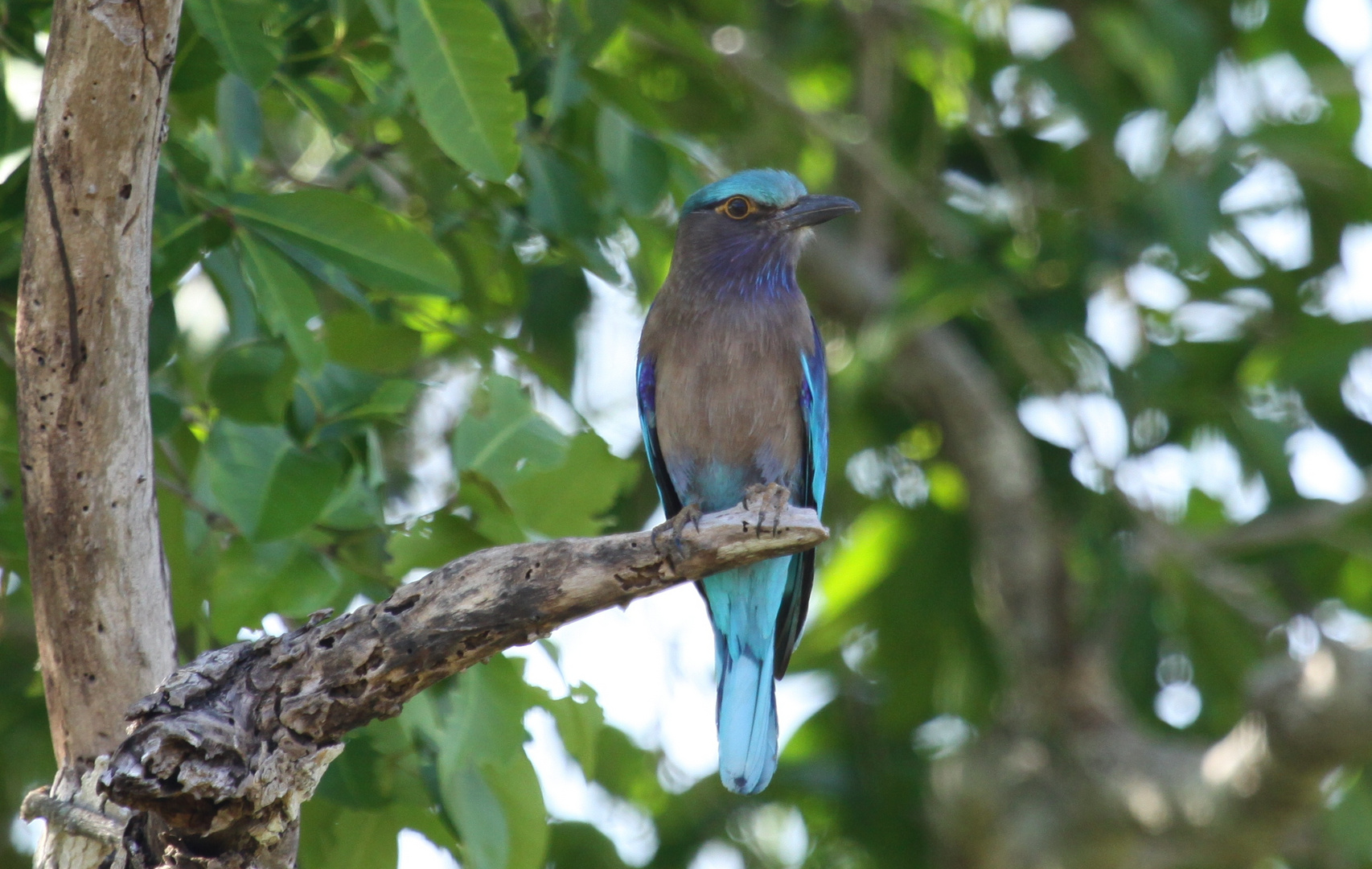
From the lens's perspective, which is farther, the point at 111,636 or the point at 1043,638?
the point at 1043,638

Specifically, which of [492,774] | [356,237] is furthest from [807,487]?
[356,237]

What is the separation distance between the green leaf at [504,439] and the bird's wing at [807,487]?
121 cm

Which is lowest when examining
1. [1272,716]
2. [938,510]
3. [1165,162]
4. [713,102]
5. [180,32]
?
[938,510]

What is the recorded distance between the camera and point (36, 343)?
2.69 metres

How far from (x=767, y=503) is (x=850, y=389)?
6.91 ft

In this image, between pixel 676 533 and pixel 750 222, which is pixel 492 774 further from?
pixel 750 222

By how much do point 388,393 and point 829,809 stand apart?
4.47 m

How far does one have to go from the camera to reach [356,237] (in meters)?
3.25

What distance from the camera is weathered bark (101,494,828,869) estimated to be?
243 cm

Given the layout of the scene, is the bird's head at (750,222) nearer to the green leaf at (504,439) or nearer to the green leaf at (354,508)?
the green leaf at (504,439)

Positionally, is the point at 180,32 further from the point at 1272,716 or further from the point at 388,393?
the point at 1272,716

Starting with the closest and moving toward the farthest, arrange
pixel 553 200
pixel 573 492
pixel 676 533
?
pixel 676 533
pixel 573 492
pixel 553 200

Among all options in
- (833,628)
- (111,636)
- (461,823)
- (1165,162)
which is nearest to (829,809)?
(833,628)

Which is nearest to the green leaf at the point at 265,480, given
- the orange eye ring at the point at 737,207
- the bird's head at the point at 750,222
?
the bird's head at the point at 750,222
